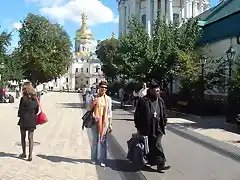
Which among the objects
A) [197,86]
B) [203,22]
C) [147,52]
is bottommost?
[197,86]

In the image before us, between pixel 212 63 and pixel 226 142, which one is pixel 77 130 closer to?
pixel 226 142

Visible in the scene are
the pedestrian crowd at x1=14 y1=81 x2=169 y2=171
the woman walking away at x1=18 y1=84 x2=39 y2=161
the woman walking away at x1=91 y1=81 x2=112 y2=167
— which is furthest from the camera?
the woman walking away at x1=18 y1=84 x2=39 y2=161

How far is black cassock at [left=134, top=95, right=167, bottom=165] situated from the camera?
24.9 ft

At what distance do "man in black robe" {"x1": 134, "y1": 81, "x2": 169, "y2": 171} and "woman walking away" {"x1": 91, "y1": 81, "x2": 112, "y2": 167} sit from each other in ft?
2.62

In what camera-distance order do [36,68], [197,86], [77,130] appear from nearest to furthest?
[77,130]
[197,86]
[36,68]

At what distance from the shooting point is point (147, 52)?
1016 inches

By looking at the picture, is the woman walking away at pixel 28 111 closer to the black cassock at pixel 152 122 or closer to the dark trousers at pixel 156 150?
the black cassock at pixel 152 122

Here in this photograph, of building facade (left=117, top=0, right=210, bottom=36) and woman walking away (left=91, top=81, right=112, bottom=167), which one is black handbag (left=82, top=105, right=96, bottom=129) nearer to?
woman walking away (left=91, top=81, right=112, bottom=167)

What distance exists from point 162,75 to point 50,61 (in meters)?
44.3

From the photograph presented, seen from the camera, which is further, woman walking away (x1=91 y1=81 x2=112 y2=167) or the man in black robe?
woman walking away (x1=91 y1=81 x2=112 y2=167)

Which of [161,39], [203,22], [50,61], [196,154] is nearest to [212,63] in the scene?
[161,39]

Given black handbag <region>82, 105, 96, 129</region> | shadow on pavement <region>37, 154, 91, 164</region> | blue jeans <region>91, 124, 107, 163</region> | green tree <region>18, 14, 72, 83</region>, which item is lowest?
shadow on pavement <region>37, 154, 91, 164</region>

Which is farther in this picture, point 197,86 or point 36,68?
point 36,68

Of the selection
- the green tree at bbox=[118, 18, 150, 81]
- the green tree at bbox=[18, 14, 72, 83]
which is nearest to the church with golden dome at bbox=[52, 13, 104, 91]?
the green tree at bbox=[18, 14, 72, 83]
